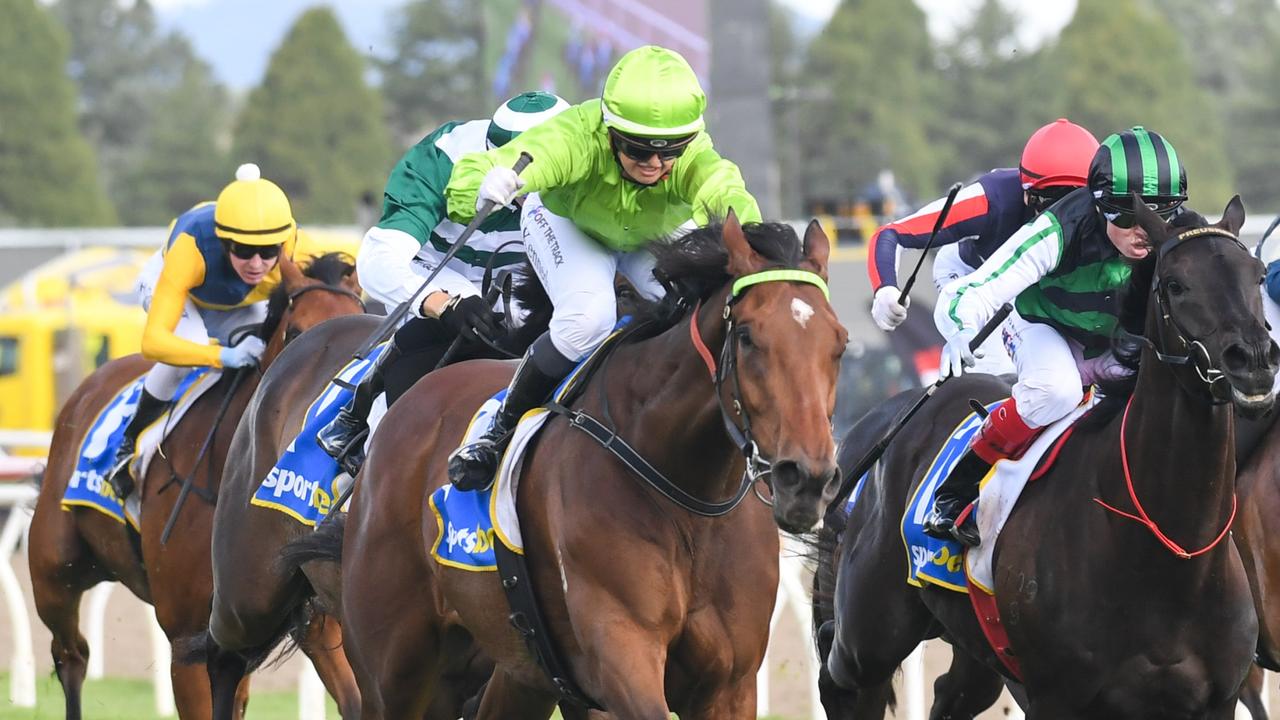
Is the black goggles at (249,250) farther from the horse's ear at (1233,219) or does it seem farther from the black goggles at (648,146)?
the horse's ear at (1233,219)

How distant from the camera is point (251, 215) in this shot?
24.6 ft

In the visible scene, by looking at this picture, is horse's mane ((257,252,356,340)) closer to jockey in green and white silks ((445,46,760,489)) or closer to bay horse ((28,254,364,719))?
bay horse ((28,254,364,719))

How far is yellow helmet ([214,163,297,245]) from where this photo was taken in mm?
7500

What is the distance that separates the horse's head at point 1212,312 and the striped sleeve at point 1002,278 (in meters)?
0.53

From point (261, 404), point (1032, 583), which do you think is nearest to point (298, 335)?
point (261, 404)

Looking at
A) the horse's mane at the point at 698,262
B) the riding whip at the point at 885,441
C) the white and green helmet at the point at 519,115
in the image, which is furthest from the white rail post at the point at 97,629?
the horse's mane at the point at 698,262

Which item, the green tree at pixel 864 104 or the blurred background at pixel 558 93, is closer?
the blurred background at pixel 558 93

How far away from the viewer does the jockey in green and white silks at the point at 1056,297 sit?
5.24 meters

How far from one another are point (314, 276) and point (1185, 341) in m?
3.96

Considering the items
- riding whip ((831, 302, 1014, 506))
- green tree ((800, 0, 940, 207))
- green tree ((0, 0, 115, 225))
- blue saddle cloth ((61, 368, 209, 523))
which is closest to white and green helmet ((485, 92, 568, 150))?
riding whip ((831, 302, 1014, 506))

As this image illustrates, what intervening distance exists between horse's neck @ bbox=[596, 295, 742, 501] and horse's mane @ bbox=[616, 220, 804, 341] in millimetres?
66

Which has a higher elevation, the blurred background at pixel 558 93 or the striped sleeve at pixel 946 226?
the striped sleeve at pixel 946 226

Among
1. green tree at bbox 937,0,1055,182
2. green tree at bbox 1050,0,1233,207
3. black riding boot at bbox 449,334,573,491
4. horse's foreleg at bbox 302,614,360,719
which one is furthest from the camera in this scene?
green tree at bbox 937,0,1055,182

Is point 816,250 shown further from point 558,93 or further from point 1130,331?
point 558,93
